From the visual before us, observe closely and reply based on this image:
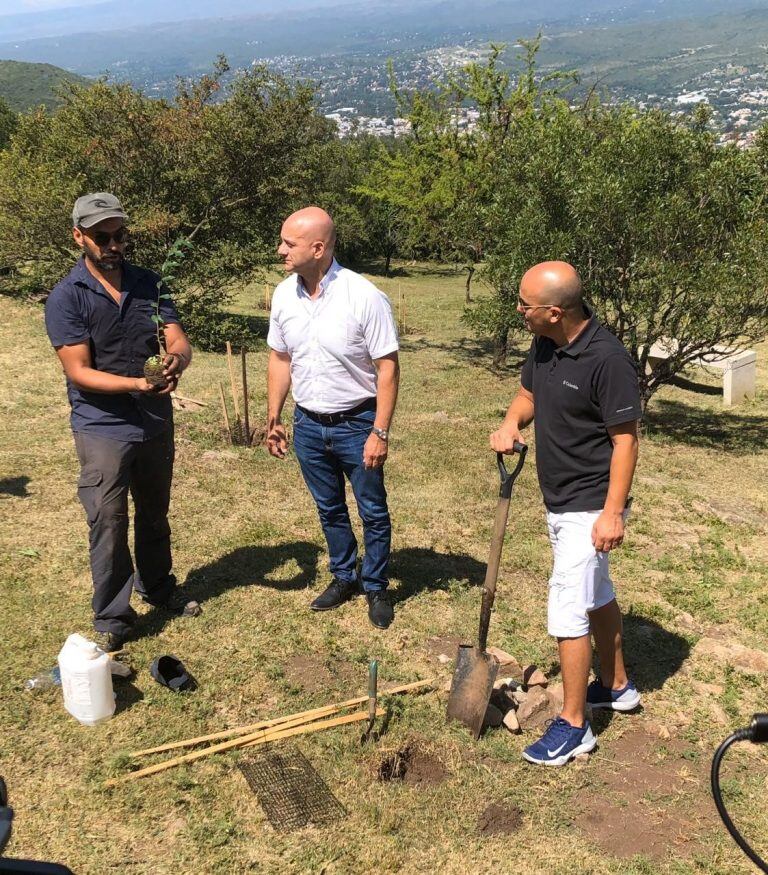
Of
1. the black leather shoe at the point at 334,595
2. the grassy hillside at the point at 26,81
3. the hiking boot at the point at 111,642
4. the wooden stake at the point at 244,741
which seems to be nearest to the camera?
the wooden stake at the point at 244,741

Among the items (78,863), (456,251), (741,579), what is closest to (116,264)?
(78,863)

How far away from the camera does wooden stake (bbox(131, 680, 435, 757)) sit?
356 cm

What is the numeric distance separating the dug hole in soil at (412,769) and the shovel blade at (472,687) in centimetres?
28

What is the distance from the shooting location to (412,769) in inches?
137

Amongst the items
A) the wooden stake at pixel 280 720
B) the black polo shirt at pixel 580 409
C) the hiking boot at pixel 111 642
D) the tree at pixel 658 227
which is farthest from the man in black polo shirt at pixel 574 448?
the tree at pixel 658 227

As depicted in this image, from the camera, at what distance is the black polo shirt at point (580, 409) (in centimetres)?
318

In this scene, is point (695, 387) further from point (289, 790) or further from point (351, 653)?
point (289, 790)

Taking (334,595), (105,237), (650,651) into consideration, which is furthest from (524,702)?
(105,237)

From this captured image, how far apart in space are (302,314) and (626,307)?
7988 millimetres

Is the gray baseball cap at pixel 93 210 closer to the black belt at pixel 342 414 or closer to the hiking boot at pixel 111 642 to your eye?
the black belt at pixel 342 414

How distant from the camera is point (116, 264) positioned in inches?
155

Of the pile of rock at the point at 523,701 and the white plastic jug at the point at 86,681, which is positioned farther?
the pile of rock at the point at 523,701

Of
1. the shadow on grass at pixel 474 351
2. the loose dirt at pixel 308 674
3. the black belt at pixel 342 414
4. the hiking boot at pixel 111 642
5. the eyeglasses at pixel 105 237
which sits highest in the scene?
the eyeglasses at pixel 105 237

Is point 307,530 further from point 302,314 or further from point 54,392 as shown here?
point 54,392
